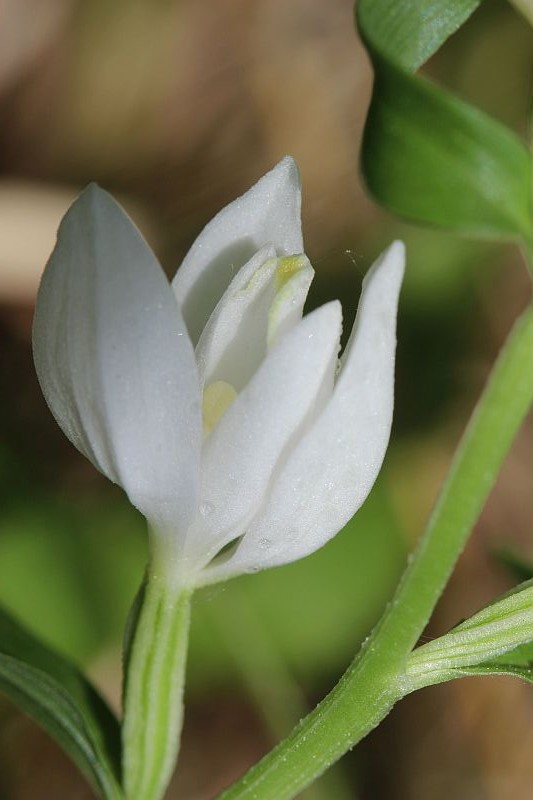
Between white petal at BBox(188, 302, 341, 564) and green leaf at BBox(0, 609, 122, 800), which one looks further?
green leaf at BBox(0, 609, 122, 800)

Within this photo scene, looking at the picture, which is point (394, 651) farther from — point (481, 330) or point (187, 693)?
point (481, 330)

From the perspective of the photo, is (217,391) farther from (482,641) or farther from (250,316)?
(482,641)

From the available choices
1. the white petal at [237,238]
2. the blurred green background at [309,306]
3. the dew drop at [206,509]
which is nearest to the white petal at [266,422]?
the dew drop at [206,509]

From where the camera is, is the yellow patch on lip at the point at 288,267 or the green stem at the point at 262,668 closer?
the yellow patch on lip at the point at 288,267

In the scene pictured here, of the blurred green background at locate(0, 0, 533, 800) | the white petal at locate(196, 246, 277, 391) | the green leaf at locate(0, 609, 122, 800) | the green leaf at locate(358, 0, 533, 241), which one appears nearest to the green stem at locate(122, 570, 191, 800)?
the green leaf at locate(0, 609, 122, 800)

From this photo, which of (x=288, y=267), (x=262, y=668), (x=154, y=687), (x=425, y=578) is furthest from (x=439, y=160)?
(x=262, y=668)

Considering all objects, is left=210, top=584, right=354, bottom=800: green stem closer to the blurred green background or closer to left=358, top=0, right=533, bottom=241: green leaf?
the blurred green background

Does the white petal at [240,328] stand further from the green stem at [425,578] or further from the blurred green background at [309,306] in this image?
the blurred green background at [309,306]
